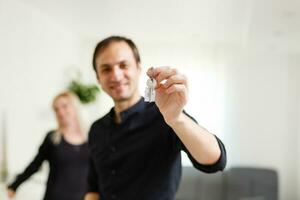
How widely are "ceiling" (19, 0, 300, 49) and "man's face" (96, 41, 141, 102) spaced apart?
82 millimetres

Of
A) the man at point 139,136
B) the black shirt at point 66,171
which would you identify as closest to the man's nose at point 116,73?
the man at point 139,136

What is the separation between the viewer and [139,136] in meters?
0.35

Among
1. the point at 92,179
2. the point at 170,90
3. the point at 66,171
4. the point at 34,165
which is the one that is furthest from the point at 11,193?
the point at 170,90

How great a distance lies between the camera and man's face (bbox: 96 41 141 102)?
0.29 m

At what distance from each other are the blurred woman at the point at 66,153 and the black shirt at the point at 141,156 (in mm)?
111

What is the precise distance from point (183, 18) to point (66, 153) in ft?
0.96

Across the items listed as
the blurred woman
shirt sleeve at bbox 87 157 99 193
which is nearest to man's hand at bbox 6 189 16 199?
the blurred woman

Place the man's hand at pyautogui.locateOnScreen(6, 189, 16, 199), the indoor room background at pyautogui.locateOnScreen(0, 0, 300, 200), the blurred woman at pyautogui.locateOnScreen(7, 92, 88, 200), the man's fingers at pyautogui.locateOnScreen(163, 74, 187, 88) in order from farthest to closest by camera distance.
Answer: the man's hand at pyautogui.locateOnScreen(6, 189, 16, 199) → the blurred woman at pyautogui.locateOnScreen(7, 92, 88, 200) → the indoor room background at pyautogui.locateOnScreen(0, 0, 300, 200) → the man's fingers at pyautogui.locateOnScreen(163, 74, 187, 88)

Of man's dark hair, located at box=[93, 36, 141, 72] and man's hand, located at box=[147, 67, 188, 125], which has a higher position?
man's dark hair, located at box=[93, 36, 141, 72]

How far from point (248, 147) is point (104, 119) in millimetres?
207

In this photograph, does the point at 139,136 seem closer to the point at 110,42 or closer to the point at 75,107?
the point at 110,42

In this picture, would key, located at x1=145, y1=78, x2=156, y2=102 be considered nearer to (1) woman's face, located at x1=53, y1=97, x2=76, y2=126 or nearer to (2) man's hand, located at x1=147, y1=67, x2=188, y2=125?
(2) man's hand, located at x1=147, y1=67, x2=188, y2=125

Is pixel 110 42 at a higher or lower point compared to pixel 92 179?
higher

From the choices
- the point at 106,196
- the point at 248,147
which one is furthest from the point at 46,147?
the point at 248,147
